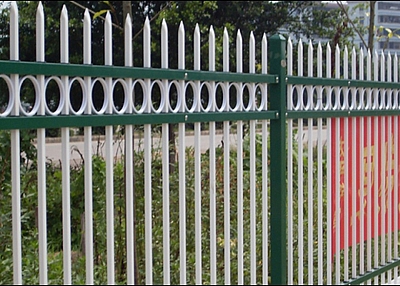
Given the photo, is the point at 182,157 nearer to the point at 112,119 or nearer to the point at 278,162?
the point at 112,119

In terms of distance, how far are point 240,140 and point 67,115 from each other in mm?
1090

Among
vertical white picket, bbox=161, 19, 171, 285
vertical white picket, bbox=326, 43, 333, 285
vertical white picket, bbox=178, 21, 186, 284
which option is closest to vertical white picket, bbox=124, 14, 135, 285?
vertical white picket, bbox=161, 19, 171, 285

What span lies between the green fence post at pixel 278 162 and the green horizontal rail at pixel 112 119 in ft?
0.74

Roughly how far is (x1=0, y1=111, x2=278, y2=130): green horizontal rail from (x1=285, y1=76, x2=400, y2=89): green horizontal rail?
0.43 metres

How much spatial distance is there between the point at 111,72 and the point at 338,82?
1.79m

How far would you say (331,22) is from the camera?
16.1 metres

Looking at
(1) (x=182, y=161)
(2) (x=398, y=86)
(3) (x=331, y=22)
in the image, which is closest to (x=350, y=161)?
(2) (x=398, y=86)

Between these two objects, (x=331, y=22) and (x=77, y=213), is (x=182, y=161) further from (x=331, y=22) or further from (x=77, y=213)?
(x=331, y=22)

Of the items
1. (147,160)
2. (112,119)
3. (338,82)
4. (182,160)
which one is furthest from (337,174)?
(112,119)

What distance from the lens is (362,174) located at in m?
4.09

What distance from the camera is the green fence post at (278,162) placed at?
3.31 metres

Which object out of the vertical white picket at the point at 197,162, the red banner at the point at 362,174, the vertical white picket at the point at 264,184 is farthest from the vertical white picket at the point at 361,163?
the vertical white picket at the point at 197,162

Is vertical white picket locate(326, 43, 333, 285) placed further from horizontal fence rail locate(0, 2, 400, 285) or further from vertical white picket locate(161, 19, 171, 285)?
vertical white picket locate(161, 19, 171, 285)

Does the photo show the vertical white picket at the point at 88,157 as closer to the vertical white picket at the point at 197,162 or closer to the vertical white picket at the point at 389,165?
the vertical white picket at the point at 197,162
